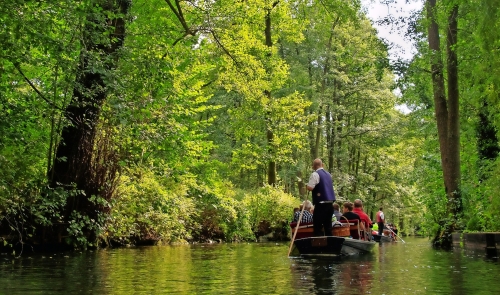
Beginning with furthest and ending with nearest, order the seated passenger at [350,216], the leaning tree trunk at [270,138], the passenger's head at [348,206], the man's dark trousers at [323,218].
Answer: the leaning tree trunk at [270,138], the passenger's head at [348,206], the seated passenger at [350,216], the man's dark trousers at [323,218]

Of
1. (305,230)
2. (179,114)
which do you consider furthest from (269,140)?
(305,230)

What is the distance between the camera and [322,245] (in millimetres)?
12555

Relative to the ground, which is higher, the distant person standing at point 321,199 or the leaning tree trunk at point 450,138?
the leaning tree trunk at point 450,138

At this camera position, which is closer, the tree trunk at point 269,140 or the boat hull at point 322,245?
the boat hull at point 322,245

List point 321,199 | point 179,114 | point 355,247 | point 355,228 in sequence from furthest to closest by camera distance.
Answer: point 179,114
point 355,228
point 355,247
point 321,199

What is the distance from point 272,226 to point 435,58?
1337 cm

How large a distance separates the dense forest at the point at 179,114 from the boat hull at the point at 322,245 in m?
3.90

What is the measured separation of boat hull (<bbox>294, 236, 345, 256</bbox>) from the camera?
1245 centimetres

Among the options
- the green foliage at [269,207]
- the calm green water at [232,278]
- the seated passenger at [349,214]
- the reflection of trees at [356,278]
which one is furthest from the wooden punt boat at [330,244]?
the green foliage at [269,207]

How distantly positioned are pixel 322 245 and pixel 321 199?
1010mm

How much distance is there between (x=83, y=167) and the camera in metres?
14.4

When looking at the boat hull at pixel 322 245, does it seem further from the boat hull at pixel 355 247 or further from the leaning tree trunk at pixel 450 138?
the leaning tree trunk at pixel 450 138

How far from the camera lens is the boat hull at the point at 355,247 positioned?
12862 mm

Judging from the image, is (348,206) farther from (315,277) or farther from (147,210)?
(315,277)
